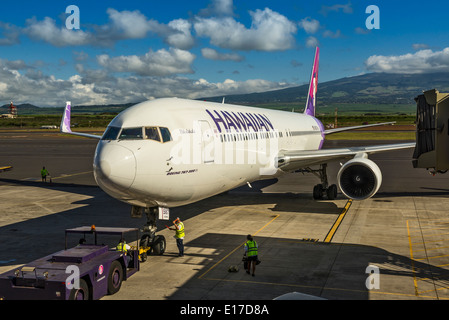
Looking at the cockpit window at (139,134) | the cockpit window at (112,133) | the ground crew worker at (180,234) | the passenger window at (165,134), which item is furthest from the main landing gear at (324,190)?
the cockpit window at (112,133)

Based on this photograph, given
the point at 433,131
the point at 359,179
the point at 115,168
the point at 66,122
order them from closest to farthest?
the point at 433,131, the point at 115,168, the point at 359,179, the point at 66,122

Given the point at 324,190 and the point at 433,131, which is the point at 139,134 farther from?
the point at 324,190

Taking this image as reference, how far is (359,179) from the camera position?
66.3ft

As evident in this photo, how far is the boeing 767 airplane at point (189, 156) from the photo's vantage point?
13352 mm

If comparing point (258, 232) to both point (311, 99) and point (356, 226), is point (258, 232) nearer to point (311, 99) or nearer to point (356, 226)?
point (356, 226)

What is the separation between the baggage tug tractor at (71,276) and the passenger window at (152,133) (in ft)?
12.4

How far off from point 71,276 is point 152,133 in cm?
526

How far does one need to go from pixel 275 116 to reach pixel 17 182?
23.6 m

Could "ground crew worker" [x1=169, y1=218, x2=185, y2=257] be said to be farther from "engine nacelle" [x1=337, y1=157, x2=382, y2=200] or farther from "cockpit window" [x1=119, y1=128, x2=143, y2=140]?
"engine nacelle" [x1=337, y1=157, x2=382, y2=200]

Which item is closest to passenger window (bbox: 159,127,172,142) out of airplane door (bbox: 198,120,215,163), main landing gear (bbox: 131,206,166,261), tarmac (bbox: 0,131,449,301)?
airplane door (bbox: 198,120,215,163)

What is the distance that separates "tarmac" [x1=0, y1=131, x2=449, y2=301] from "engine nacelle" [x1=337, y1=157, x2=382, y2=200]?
5.51ft

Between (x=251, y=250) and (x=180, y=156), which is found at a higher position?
(x=180, y=156)

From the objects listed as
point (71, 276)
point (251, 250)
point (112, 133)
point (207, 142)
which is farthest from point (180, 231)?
point (71, 276)

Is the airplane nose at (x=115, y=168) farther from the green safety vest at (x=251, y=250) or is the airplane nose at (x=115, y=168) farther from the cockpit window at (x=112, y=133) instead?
the green safety vest at (x=251, y=250)
